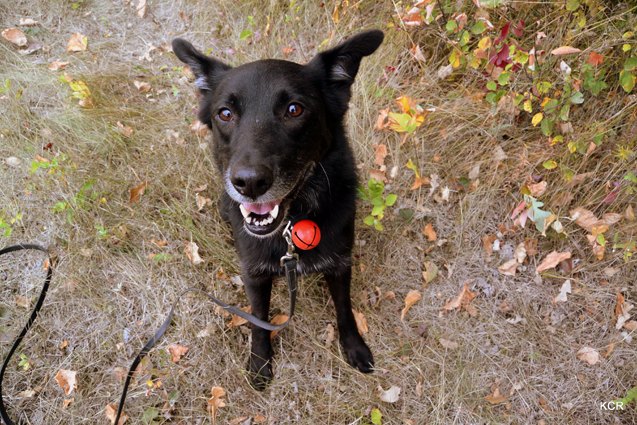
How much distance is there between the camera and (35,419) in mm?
2432

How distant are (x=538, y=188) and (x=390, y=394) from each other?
66.1 inches

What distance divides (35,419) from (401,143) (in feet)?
9.74

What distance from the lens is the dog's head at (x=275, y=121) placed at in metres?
1.81

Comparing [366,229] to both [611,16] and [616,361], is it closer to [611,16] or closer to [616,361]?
[616,361]

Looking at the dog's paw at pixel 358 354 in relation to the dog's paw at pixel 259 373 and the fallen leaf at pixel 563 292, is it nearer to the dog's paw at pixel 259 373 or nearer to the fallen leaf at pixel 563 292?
the dog's paw at pixel 259 373

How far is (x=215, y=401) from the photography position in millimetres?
2441

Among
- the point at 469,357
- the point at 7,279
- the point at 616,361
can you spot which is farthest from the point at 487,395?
the point at 7,279

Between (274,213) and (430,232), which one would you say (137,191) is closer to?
(274,213)

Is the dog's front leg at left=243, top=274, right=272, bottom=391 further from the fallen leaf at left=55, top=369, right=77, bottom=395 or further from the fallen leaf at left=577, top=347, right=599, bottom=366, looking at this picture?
the fallen leaf at left=577, top=347, right=599, bottom=366

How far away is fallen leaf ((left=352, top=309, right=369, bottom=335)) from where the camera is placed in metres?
2.75

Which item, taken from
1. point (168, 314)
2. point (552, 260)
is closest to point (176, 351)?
point (168, 314)

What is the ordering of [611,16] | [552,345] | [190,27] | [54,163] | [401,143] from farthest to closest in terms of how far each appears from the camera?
[190,27] < [401,143] < [54,163] < [611,16] < [552,345]

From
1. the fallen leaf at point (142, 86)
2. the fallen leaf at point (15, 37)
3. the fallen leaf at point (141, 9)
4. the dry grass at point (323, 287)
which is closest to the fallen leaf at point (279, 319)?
the dry grass at point (323, 287)

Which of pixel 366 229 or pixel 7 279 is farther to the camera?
pixel 366 229
